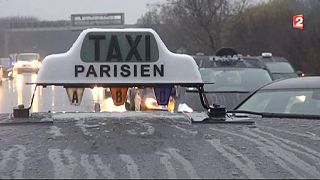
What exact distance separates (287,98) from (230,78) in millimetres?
4439

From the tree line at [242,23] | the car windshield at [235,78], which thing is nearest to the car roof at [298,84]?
the car windshield at [235,78]

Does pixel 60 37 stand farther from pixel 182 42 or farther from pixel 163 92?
pixel 163 92

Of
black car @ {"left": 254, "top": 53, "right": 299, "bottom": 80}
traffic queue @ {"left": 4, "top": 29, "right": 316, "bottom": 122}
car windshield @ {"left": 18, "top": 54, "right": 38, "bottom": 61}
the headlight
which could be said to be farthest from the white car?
traffic queue @ {"left": 4, "top": 29, "right": 316, "bottom": 122}

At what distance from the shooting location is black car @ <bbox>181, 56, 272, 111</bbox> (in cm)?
1027

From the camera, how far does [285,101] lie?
270 inches

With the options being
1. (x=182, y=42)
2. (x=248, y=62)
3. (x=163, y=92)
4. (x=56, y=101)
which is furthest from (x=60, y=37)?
(x=163, y=92)

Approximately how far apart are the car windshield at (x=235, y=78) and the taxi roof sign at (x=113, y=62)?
688cm

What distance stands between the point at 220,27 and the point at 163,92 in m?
44.7

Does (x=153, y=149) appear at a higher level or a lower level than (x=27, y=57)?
higher

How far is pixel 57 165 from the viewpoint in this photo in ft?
8.89

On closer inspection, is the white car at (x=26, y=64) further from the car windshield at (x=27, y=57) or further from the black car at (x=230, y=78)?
the black car at (x=230, y=78)

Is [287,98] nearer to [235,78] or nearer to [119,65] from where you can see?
[119,65]

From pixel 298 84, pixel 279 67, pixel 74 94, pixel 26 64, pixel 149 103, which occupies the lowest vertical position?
pixel 26 64

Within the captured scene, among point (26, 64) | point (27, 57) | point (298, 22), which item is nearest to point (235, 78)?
point (298, 22)
